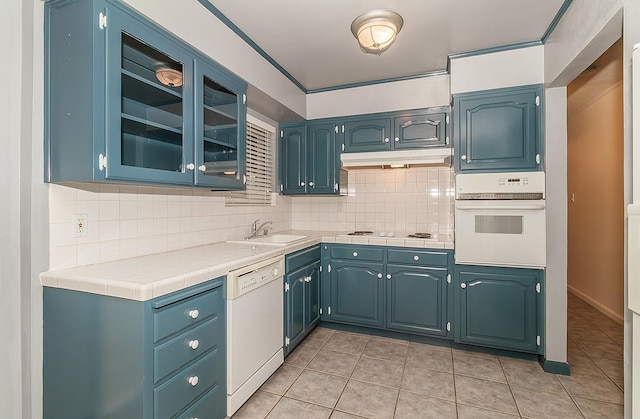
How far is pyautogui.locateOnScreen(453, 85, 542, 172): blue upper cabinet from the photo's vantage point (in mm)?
2426

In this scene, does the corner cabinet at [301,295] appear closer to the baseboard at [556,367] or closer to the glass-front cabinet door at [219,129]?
the glass-front cabinet door at [219,129]

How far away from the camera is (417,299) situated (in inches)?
110

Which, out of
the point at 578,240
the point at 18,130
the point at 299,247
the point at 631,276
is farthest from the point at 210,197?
the point at 578,240

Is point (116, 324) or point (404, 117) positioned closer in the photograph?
point (116, 324)

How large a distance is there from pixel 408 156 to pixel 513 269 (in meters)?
1.27

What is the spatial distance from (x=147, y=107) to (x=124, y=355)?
47.1 inches

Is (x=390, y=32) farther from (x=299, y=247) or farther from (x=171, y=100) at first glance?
(x=299, y=247)

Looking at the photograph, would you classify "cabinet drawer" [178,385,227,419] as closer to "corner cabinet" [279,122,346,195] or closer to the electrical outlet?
the electrical outlet

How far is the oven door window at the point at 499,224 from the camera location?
2.44 m

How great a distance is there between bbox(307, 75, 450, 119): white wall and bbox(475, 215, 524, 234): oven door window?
116cm

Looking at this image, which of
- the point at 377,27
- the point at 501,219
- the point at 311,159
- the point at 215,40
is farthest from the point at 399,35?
the point at 501,219

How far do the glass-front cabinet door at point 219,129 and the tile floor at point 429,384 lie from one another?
146 centimetres

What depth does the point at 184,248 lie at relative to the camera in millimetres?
2264

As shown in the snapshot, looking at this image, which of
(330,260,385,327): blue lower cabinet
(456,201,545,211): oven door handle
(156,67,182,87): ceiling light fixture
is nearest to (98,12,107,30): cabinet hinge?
(156,67,182,87): ceiling light fixture
